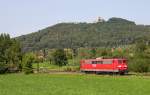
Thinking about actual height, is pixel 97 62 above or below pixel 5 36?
below

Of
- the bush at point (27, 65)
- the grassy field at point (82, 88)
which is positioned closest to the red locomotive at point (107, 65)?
the bush at point (27, 65)

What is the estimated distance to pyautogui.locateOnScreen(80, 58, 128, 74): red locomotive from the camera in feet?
202

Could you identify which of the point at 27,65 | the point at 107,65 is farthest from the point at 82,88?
the point at 27,65

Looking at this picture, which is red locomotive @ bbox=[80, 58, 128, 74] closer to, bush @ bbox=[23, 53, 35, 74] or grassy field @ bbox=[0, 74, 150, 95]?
bush @ bbox=[23, 53, 35, 74]

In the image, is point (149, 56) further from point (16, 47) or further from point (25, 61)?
point (16, 47)

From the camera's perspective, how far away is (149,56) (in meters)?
77.1

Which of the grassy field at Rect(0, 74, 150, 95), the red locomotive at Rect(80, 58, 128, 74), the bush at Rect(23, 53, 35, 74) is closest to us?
the grassy field at Rect(0, 74, 150, 95)

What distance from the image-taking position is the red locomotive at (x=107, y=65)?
61713mm

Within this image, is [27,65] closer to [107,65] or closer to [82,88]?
[107,65]

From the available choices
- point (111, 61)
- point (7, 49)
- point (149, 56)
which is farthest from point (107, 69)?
point (7, 49)

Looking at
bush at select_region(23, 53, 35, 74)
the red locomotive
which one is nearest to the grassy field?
the red locomotive

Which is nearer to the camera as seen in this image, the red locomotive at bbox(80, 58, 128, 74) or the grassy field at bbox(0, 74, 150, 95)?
the grassy field at bbox(0, 74, 150, 95)

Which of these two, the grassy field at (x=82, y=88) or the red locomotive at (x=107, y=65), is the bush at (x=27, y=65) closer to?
the red locomotive at (x=107, y=65)

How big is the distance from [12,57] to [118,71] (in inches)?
Answer: 1691
